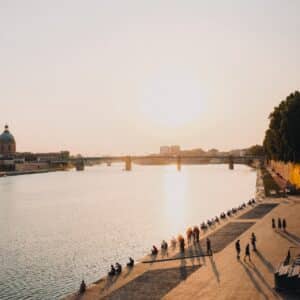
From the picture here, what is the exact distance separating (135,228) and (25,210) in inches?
1257

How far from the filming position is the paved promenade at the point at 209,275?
94.0 ft

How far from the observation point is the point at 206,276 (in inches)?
1273

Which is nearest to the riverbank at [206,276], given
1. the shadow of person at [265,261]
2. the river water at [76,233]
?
the shadow of person at [265,261]

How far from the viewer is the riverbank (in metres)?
28.6

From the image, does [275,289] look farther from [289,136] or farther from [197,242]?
[289,136]

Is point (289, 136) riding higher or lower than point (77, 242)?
higher

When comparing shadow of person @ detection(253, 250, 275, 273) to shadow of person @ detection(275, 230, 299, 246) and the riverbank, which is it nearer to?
the riverbank

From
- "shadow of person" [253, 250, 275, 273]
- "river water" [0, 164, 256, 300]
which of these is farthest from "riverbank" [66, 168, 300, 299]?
"river water" [0, 164, 256, 300]

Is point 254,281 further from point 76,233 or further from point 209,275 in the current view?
point 76,233

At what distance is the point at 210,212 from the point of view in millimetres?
81000

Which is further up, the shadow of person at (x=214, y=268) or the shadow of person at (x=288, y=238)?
the shadow of person at (x=288, y=238)

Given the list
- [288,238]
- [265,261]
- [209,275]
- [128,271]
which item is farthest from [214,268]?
[288,238]

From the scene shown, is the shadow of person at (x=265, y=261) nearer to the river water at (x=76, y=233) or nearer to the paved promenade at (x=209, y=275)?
the paved promenade at (x=209, y=275)

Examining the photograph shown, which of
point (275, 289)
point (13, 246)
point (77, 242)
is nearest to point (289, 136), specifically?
point (77, 242)
